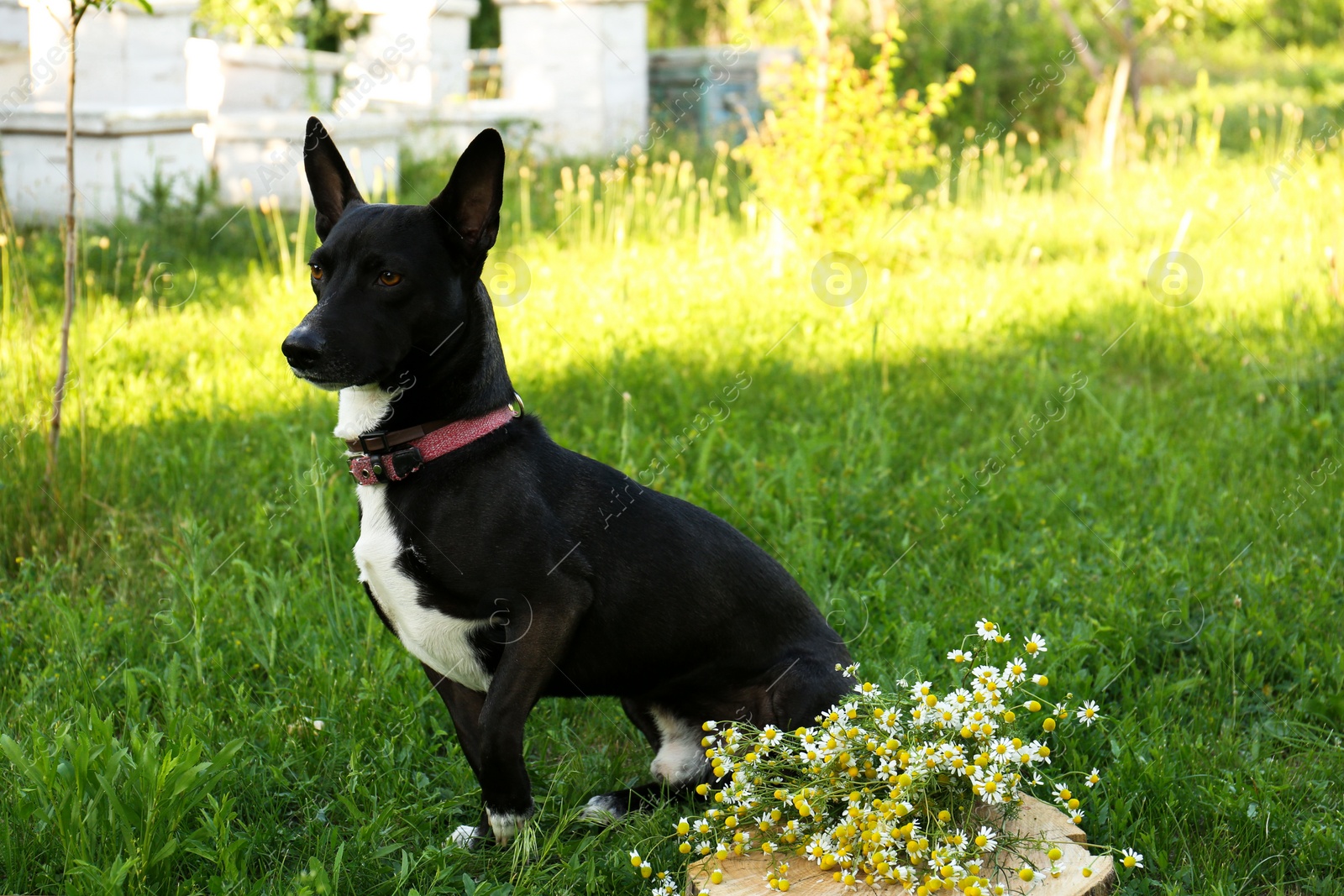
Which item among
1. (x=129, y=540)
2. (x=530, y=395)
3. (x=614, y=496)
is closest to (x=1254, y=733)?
(x=614, y=496)

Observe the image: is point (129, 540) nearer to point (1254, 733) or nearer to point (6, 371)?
point (6, 371)

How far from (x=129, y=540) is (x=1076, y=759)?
127 inches

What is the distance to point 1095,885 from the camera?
6.86 feet

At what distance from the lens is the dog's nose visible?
222 cm

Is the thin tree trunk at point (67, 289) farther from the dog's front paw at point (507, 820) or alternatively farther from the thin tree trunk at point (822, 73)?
the thin tree trunk at point (822, 73)

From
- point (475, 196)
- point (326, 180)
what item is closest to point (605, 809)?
point (475, 196)

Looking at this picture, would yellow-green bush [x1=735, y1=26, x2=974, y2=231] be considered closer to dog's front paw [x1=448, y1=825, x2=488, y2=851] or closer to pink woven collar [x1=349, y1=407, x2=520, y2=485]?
pink woven collar [x1=349, y1=407, x2=520, y2=485]

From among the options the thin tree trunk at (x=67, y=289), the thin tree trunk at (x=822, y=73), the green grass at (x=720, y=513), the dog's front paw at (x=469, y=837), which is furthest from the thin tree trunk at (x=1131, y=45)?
the dog's front paw at (x=469, y=837)

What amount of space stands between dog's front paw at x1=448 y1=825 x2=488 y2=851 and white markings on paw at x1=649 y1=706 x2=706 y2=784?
1.45 feet

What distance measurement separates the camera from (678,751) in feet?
9.07

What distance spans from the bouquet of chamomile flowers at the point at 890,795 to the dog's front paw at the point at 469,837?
0.41 m

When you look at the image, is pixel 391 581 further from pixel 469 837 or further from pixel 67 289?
pixel 67 289

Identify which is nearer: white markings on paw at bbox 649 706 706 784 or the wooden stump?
the wooden stump

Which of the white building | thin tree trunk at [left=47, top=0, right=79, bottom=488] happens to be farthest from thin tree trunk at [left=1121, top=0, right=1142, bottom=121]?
thin tree trunk at [left=47, top=0, right=79, bottom=488]
